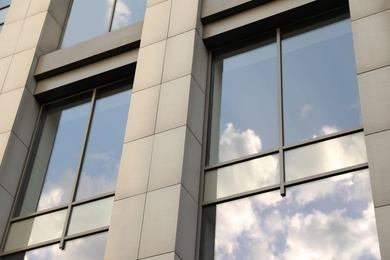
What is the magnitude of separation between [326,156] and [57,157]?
7123 mm

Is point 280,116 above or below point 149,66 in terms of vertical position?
below

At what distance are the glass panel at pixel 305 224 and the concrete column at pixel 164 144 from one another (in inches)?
33.5

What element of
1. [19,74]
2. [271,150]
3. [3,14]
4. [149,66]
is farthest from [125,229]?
[3,14]

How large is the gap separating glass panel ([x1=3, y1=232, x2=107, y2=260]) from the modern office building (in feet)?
0.10

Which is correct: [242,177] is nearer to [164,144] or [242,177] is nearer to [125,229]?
[164,144]

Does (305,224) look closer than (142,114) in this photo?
Yes

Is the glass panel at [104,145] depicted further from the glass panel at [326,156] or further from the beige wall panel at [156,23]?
the glass panel at [326,156]

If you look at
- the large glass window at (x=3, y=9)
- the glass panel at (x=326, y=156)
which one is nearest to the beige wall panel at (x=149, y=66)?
the glass panel at (x=326, y=156)

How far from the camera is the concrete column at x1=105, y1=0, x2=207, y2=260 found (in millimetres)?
12414

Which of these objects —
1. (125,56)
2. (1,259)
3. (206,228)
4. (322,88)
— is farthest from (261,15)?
(1,259)

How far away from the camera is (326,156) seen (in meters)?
12.8

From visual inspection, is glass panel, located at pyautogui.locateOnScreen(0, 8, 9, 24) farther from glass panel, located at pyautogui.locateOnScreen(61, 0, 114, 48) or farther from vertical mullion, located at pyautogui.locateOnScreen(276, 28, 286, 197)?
vertical mullion, located at pyautogui.locateOnScreen(276, 28, 286, 197)

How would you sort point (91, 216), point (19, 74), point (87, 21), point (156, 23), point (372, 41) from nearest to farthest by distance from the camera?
point (372, 41)
point (91, 216)
point (156, 23)
point (19, 74)
point (87, 21)

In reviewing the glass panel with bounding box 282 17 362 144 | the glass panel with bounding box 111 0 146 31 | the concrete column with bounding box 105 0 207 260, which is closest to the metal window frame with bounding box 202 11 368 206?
the glass panel with bounding box 282 17 362 144
